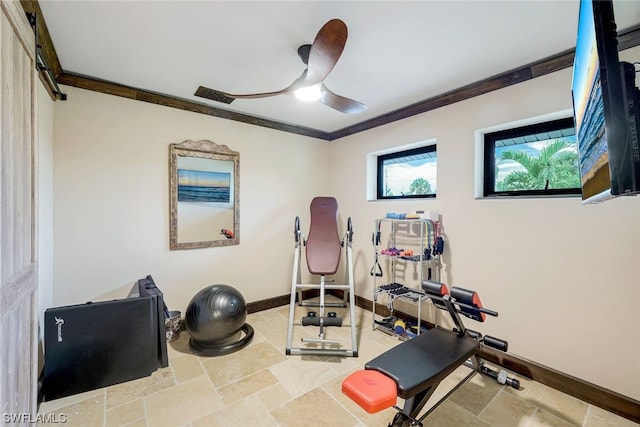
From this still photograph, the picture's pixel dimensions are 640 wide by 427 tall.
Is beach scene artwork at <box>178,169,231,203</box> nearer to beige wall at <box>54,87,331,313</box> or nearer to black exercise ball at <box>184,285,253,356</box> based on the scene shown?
beige wall at <box>54,87,331,313</box>

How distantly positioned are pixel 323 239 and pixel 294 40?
2067 millimetres

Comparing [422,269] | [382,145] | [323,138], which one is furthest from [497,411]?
[323,138]

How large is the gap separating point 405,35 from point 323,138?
8.26ft

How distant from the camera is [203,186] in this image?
10.6 feet

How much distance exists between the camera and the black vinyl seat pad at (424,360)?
1.55 m

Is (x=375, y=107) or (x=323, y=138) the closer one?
(x=375, y=107)

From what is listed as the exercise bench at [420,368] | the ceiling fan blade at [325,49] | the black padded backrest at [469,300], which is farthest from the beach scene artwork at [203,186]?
the black padded backrest at [469,300]

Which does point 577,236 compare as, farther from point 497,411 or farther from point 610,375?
point 497,411

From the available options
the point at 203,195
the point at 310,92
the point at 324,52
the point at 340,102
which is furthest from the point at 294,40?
the point at 203,195

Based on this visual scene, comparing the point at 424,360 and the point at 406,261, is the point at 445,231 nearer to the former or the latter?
the point at 406,261

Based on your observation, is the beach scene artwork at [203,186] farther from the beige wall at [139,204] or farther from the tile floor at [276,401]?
the tile floor at [276,401]

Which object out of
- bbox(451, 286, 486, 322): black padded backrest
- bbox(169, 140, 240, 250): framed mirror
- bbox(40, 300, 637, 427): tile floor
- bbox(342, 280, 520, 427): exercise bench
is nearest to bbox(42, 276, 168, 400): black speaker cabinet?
bbox(40, 300, 637, 427): tile floor

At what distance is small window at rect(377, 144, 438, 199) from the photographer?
3309 millimetres

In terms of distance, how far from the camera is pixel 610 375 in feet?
6.33
